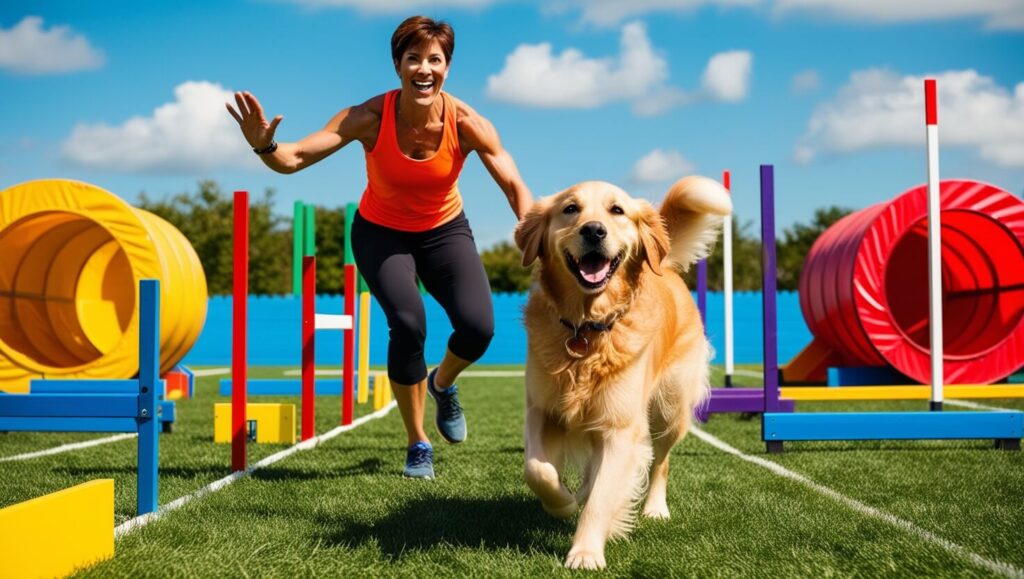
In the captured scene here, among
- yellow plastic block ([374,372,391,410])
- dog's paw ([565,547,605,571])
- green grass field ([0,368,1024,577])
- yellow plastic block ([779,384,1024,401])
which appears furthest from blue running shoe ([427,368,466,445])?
yellow plastic block ([374,372,391,410])

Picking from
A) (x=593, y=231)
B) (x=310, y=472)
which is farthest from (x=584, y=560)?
(x=310, y=472)

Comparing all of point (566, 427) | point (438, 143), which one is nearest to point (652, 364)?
point (566, 427)

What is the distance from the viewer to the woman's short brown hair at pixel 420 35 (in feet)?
15.0

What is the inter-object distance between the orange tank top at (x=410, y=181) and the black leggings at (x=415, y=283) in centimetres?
7

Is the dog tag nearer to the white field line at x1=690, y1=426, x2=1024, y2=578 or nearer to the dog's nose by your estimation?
the dog's nose

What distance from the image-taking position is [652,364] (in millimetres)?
4109

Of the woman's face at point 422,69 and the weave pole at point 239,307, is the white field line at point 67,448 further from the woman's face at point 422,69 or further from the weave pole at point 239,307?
the woman's face at point 422,69

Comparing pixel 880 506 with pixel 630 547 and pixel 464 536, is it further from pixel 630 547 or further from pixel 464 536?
pixel 464 536

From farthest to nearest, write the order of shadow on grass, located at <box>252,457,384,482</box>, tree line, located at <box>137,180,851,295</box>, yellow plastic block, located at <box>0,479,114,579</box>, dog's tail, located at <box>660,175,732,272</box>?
tree line, located at <box>137,180,851,295</box> < shadow on grass, located at <box>252,457,384,482</box> < dog's tail, located at <box>660,175,732,272</box> < yellow plastic block, located at <box>0,479,114,579</box>

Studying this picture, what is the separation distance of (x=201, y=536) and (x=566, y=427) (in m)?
1.50

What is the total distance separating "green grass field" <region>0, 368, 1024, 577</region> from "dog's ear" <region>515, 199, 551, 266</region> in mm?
1189

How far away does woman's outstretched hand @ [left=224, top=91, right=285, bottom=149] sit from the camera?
13.1 ft

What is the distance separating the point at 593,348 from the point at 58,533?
6.69 feet

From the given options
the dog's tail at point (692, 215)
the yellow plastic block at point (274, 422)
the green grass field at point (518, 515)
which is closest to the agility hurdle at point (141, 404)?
the green grass field at point (518, 515)
